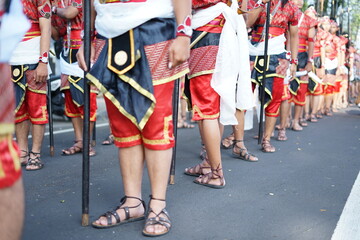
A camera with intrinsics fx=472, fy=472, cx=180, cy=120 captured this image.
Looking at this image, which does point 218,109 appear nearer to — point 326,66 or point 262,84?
point 262,84

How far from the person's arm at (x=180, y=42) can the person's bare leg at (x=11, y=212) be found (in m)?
1.27

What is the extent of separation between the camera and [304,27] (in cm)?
755

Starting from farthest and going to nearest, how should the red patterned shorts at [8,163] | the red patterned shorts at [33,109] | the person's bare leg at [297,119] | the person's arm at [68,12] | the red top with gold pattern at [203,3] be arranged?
the person's bare leg at [297,119]
the person's arm at [68,12]
the red patterned shorts at [33,109]
the red top with gold pattern at [203,3]
the red patterned shorts at [8,163]

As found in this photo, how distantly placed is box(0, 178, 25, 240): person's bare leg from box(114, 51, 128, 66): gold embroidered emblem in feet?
3.72

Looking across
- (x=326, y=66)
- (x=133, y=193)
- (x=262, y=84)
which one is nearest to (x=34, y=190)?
(x=133, y=193)

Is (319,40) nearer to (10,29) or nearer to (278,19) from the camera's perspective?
(278,19)

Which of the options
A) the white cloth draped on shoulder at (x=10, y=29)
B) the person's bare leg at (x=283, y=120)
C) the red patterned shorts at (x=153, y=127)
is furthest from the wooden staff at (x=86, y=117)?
the person's bare leg at (x=283, y=120)

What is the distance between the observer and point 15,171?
1630 mm

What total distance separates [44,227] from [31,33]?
2209 mm

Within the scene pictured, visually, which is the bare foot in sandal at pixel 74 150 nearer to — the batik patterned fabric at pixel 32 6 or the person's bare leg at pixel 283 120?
the batik patterned fabric at pixel 32 6

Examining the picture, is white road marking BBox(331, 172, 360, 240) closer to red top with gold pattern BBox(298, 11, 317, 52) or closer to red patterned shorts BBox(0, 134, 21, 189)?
red patterned shorts BBox(0, 134, 21, 189)

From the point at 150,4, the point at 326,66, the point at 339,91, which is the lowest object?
the point at 339,91

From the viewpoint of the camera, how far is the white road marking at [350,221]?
2.80 metres

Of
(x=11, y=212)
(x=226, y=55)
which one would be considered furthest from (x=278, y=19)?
(x=11, y=212)
